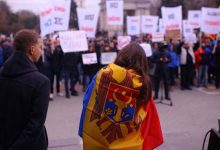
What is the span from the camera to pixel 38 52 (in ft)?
9.55

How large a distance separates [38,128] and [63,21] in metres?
9.13

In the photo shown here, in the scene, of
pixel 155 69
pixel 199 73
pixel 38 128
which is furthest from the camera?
pixel 199 73

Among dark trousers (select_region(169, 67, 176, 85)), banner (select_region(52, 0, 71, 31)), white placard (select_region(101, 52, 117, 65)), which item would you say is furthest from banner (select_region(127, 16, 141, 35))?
banner (select_region(52, 0, 71, 31))

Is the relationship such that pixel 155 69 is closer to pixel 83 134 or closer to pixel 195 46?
pixel 195 46

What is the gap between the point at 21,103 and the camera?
2783 mm

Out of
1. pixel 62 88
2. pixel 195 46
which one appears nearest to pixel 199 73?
pixel 195 46

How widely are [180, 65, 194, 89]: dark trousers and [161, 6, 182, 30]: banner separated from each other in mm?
1904

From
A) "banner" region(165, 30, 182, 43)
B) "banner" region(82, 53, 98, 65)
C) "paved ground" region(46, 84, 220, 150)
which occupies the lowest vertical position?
"paved ground" region(46, 84, 220, 150)

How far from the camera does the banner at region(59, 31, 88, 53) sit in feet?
37.3

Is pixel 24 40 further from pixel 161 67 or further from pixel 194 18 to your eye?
pixel 194 18

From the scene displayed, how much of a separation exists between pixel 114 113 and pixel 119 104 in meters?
0.09

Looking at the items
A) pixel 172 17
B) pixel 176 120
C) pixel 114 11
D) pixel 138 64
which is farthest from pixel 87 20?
pixel 138 64

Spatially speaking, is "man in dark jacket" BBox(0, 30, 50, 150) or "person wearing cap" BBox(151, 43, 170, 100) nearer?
"man in dark jacket" BBox(0, 30, 50, 150)

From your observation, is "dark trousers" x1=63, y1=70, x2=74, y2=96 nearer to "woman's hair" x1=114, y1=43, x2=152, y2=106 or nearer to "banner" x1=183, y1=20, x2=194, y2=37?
"banner" x1=183, y1=20, x2=194, y2=37
